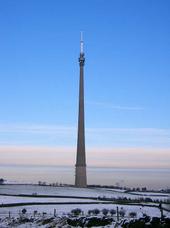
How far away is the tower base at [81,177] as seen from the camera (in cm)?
9300

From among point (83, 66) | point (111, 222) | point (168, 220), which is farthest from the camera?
point (83, 66)

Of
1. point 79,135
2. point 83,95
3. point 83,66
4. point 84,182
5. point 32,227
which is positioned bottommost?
point 32,227

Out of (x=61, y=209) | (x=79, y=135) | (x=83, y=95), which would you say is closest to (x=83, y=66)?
(x=83, y=95)

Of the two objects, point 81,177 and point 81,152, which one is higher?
point 81,152

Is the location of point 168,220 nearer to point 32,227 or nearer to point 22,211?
point 32,227

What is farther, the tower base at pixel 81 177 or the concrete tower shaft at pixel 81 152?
the tower base at pixel 81 177

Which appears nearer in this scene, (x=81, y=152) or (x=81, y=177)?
(x=81, y=152)

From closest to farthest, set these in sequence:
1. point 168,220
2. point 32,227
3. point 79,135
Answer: point 168,220 < point 32,227 < point 79,135

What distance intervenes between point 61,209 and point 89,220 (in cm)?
1108

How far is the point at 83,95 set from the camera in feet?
311

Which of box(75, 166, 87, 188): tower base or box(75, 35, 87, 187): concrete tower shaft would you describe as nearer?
→ box(75, 35, 87, 187): concrete tower shaft

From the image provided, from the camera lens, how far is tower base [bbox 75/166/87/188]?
9300cm

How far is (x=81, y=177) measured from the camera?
309ft

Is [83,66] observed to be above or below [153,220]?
above
